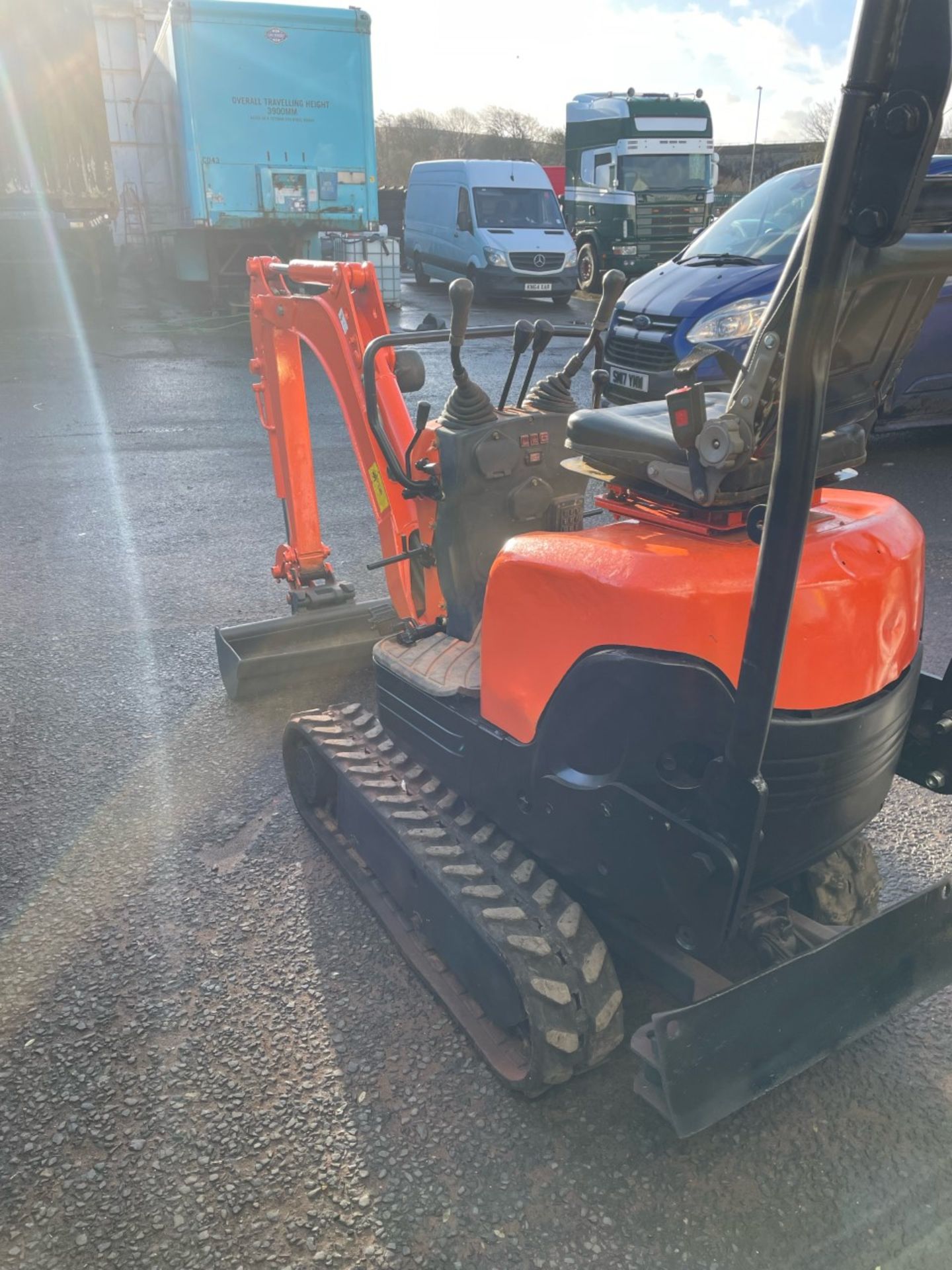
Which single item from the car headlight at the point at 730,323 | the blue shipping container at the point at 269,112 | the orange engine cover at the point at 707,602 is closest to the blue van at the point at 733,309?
the car headlight at the point at 730,323

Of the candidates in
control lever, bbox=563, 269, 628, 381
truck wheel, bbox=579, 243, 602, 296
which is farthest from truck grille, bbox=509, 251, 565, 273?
control lever, bbox=563, 269, 628, 381

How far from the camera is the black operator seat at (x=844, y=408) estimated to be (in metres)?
1.69

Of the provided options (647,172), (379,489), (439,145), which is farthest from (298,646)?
(439,145)

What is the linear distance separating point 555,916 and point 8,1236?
1.29 metres

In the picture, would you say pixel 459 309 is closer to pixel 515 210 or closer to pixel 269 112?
pixel 269 112

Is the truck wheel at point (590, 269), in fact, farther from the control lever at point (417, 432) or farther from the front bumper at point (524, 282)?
the control lever at point (417, 432)

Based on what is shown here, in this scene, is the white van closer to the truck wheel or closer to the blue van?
the truck wheel

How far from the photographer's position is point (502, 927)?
7.46 feet

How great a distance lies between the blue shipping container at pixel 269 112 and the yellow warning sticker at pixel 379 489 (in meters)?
12.9

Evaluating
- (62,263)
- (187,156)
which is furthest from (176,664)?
(62,263)

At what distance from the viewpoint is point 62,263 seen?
51.2 feet

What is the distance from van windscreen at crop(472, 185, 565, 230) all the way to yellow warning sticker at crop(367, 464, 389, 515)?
15.1 metres

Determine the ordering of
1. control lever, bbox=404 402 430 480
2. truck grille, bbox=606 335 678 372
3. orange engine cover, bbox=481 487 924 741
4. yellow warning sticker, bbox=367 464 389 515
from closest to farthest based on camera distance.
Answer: orange engine cover, bbox=481 487 924 741
control lever, bbox=404 402 430 480
yellow warning sticker, bbox=367 464 389 515
truck grille, bbox=606 335 678 372

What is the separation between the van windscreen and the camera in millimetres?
17406
